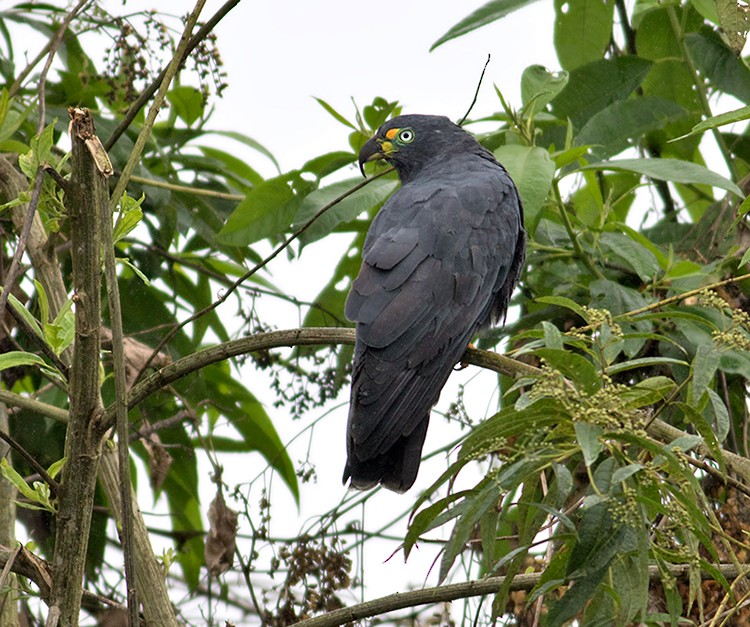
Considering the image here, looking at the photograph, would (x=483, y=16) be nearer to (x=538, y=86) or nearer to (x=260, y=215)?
(x=538, y=86)

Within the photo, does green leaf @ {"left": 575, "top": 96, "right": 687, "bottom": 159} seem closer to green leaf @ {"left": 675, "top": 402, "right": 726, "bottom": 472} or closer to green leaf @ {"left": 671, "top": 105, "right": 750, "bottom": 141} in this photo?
green leaf @ {"left": 671, "top": 105, "right": 750, "bottom": 141}

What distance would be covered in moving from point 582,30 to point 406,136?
0.93m

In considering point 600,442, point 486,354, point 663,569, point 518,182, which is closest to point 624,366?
point 600,442

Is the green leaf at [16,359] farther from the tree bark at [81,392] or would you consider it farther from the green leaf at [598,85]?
the green leaf at [598,85]

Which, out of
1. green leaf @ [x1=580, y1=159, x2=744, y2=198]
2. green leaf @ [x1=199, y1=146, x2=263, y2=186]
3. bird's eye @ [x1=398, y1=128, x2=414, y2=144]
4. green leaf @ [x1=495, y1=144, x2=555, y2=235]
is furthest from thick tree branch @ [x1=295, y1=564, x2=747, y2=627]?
green leaf @ [x1=199, y1=146, x2=263, y2=186]

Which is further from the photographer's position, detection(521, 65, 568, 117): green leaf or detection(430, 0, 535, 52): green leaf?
detection(430, 0, 535, 52): green leaf

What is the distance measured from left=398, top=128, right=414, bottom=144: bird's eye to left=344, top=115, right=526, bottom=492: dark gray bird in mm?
92

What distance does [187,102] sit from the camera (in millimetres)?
4602

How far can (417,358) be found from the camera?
365 cm

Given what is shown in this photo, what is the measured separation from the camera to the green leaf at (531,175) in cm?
342

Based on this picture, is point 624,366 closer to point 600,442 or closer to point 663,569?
point 600,442

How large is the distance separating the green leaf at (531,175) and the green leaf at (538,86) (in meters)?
0.17

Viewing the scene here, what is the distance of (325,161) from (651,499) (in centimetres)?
249

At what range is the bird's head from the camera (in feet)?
15.4
